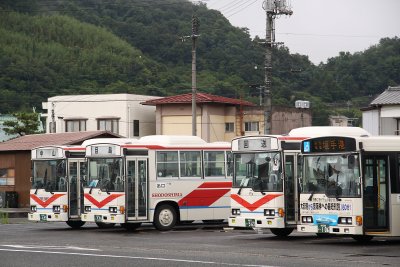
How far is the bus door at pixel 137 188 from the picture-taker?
26781 mm

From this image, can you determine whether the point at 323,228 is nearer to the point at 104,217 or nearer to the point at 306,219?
the point at 306,219

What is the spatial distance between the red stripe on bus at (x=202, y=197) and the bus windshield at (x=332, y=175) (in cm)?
711

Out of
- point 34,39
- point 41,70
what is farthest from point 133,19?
point 41,70

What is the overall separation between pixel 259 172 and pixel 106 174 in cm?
617

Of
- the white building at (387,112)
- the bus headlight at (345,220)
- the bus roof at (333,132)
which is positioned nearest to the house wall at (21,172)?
the white building at (387,112)

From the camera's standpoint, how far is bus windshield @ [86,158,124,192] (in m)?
26.8

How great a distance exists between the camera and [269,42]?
129 ft

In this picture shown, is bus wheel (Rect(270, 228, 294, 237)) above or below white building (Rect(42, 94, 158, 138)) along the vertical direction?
below

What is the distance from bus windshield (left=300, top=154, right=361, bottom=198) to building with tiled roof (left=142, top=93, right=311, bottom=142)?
150 ft

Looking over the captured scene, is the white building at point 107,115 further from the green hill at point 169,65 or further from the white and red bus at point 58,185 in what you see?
the white and red bus at point 58,185

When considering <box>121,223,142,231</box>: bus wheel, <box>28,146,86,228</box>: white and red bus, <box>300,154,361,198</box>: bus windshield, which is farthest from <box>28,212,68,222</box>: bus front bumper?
<box>300,154,361,198</box>: bus windshield

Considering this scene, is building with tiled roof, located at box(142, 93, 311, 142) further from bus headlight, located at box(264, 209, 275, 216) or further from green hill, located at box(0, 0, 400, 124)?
bus headlight, located at box(264, 209, 275, 216)

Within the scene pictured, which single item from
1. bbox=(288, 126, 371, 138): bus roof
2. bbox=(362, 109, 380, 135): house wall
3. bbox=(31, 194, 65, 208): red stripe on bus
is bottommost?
bbox=(31, 194, 65, 208): red stripe on bus

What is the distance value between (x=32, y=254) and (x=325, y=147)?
7.57 m
